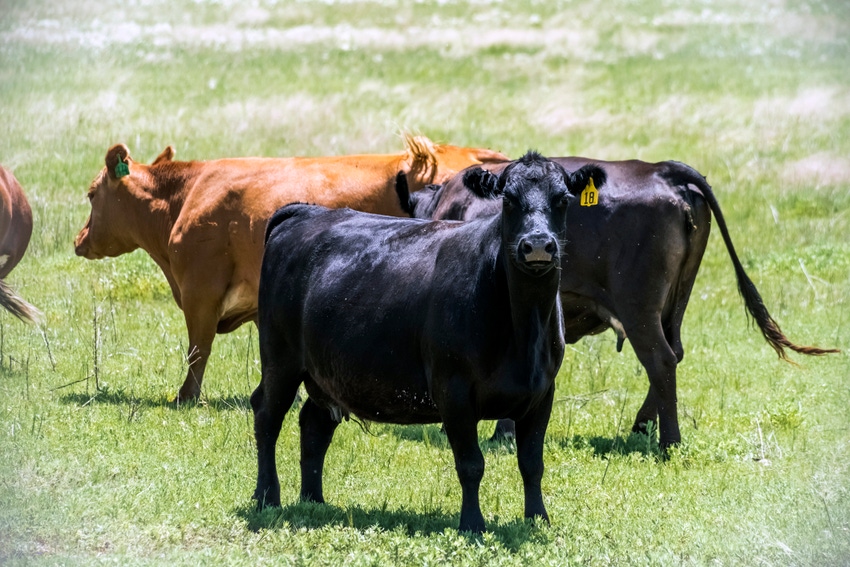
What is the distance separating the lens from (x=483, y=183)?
21.3 feet

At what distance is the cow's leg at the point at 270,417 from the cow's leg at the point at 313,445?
19 centimetres

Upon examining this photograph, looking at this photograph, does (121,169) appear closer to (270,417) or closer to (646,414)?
(270,417)

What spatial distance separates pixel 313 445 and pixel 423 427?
2401mm

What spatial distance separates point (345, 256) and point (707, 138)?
17769 millimetres

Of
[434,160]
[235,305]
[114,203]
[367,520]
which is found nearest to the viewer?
[367,520]

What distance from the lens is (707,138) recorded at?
23.6 meters

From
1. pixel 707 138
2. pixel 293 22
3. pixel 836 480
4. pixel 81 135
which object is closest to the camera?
pixel 836 480

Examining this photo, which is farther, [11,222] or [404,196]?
[11,222]

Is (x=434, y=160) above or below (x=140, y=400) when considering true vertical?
above

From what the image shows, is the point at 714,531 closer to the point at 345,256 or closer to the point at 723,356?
the point at 345,256

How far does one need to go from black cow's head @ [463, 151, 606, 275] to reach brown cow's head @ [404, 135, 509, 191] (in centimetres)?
491

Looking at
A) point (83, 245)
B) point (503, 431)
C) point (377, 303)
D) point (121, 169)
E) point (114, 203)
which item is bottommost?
point (503, 431)

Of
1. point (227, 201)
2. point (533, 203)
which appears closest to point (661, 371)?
point (533, 203)

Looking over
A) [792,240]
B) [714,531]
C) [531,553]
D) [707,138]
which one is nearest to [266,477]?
[531,553]
